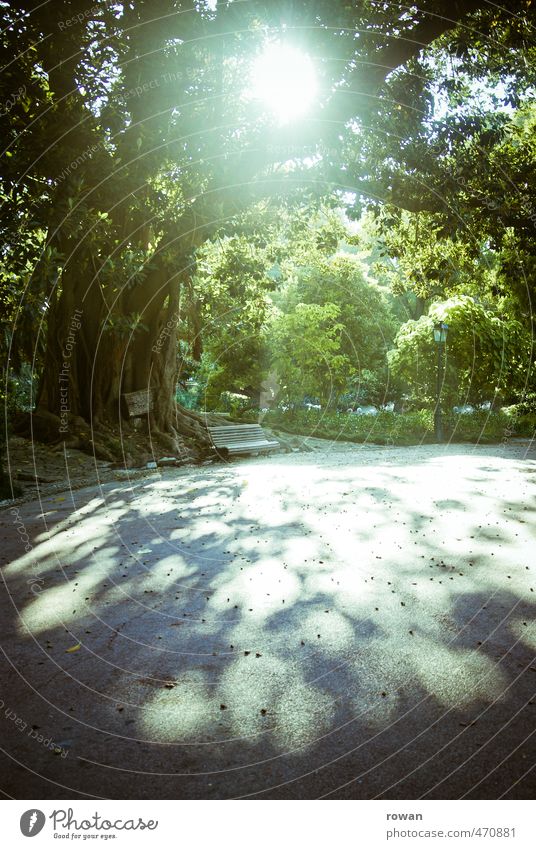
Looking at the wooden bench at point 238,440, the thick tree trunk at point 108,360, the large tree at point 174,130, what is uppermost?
the large tree at point 174,130

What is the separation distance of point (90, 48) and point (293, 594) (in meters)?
12.0

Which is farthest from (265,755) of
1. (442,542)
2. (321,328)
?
(321,328)

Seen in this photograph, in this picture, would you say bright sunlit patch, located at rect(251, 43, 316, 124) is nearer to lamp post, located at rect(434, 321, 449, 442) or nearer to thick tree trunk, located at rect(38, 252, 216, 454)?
thick tree trunk, located at rect(38, 252, 216, 454)

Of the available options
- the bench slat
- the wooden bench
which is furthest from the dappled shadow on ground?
the bench slat

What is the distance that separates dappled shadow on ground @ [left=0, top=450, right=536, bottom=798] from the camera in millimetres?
3213

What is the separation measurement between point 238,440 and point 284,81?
364 inches

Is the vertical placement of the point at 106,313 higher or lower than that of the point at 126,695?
higher

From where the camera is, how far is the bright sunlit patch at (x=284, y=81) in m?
12.8

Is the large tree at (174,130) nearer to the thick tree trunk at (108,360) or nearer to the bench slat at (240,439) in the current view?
the thick tree trunk at (108,360)

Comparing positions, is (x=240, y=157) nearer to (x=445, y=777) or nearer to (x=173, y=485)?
(x=173, y=485)

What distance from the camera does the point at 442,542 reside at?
300 inches

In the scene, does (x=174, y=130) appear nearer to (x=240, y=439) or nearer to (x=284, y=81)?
(x=284, y=81)

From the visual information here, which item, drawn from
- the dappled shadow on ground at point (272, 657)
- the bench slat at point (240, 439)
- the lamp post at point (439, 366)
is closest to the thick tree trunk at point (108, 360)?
the bench slat at point (240, 439)

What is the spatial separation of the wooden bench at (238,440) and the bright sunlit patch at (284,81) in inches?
323
